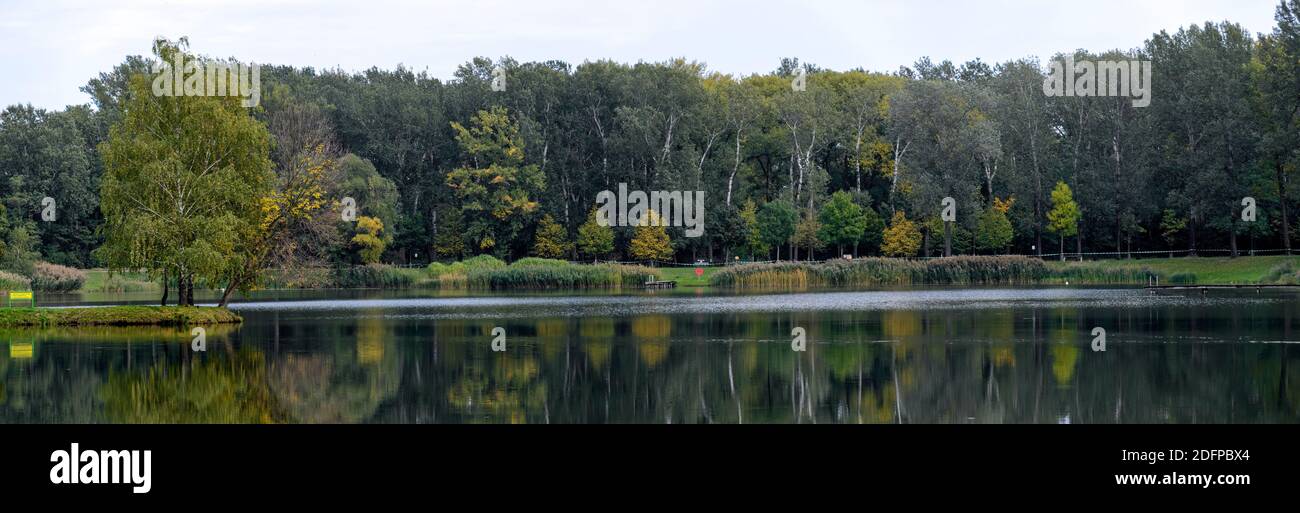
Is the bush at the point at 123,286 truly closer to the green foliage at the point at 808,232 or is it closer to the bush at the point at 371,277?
the bush at the point at 371,277

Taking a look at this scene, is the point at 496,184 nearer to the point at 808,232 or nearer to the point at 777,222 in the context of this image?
the point at 777,222

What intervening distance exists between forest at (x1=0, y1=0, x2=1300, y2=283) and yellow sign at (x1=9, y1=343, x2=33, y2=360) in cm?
3432

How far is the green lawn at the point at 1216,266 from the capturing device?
67250 mm

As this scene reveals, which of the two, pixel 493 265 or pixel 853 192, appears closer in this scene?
pixel 493 265

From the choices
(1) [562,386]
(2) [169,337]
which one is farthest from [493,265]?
(1) [562,386]

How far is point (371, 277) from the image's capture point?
3066 inches

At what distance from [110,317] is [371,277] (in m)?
36.9

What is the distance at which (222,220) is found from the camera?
41.2m

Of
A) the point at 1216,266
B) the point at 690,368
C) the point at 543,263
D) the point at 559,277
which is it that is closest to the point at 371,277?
the point at 543,263

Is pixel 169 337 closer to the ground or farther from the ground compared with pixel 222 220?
closer to the ground

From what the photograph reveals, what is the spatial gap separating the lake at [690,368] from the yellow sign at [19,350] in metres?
0.07

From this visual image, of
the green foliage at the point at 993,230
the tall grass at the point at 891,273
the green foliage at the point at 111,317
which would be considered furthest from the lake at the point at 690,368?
the green foliage at the point at 993,230

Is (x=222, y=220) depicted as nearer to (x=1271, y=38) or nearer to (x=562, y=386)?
(x=562, y=386)
